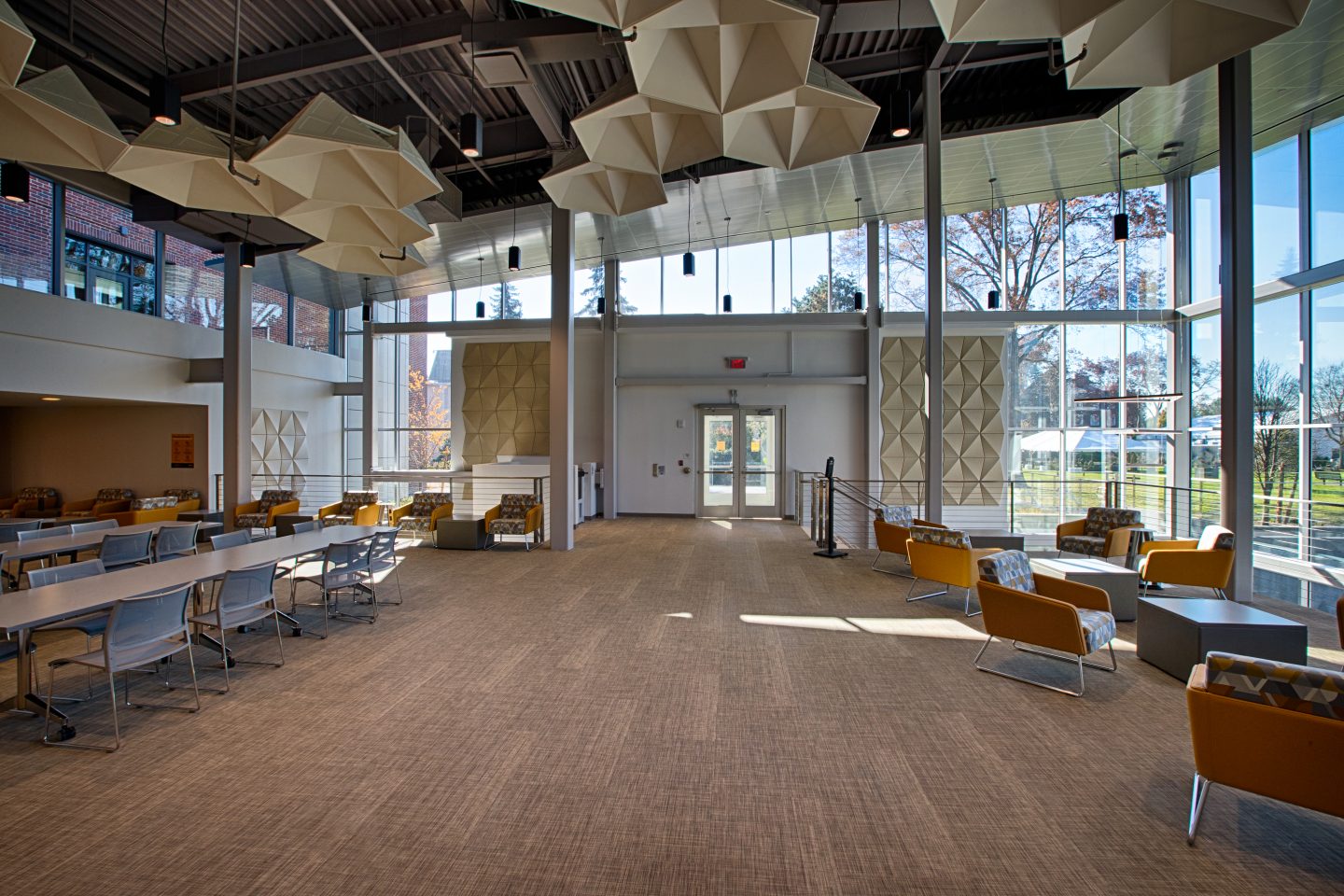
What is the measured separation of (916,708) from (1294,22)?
5003 millimetres

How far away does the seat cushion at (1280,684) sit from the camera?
2.37 m

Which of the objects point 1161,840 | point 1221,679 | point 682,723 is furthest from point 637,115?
point 1161,840

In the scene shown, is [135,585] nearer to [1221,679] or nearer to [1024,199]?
[1221,679]

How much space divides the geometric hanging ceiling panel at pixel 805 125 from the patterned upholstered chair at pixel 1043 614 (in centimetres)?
382

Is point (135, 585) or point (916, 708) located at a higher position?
point (135, 585)

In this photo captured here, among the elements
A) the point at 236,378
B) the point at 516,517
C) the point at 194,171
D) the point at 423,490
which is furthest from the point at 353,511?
the point at 194,171

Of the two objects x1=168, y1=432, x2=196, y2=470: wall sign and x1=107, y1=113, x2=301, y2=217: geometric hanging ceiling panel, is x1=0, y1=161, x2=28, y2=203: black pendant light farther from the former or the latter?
x1=168, y1=432, x2=196, y2=470: wall sign

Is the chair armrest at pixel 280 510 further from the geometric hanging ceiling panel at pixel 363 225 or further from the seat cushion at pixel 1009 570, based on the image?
the seat cushion at pixel 1009 570

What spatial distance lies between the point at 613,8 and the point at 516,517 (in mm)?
7387

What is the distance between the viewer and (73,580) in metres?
4.30

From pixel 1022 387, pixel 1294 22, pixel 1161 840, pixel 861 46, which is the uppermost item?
pixel 861 46

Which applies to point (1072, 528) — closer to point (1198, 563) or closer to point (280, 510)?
point (1198, 563)

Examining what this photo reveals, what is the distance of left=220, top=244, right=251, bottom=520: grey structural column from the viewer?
10906 mm

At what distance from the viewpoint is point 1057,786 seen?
2961 mm
